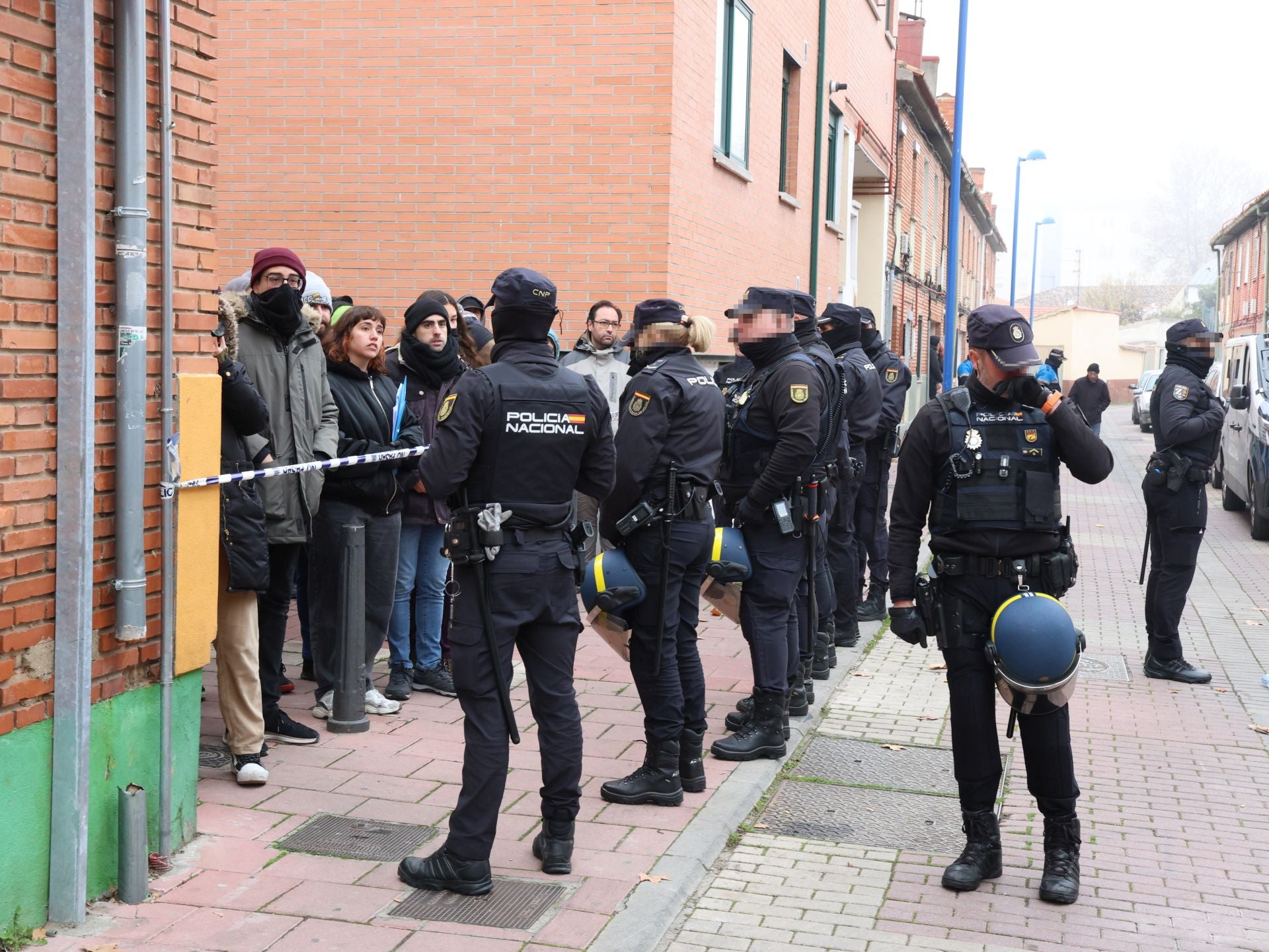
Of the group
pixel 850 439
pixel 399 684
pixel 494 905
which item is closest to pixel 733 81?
pixel 850 439

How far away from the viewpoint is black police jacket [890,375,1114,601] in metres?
4.70

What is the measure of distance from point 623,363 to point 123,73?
18.4ft

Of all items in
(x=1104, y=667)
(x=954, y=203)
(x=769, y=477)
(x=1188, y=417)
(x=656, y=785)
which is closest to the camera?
(x=656, y=785)

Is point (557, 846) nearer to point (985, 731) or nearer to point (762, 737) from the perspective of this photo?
point (985, 731)

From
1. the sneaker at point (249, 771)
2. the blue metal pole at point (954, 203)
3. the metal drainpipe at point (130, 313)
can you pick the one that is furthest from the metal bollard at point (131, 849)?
the blue metal pole at point (954, 203)

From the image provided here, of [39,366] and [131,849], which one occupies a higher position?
[39,366]

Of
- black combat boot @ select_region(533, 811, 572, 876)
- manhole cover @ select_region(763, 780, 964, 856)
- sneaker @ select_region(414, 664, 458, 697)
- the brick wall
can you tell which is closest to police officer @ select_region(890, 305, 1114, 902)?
manhole cover @ select_region(763, 780, 964, 856)

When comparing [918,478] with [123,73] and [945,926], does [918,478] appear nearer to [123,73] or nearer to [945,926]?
[945,926]

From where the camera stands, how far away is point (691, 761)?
18.5 ft

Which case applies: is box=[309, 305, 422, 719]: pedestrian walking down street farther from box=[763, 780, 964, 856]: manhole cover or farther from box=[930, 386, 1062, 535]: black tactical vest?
box=[930, 386, 1062, 535]: black tactical vest

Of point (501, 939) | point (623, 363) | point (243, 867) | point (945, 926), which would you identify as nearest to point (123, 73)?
point (243, 867)

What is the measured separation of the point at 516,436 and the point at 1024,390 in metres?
1.79

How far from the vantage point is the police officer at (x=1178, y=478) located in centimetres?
788

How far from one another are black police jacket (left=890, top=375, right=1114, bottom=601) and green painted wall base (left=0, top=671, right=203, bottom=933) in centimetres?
259
